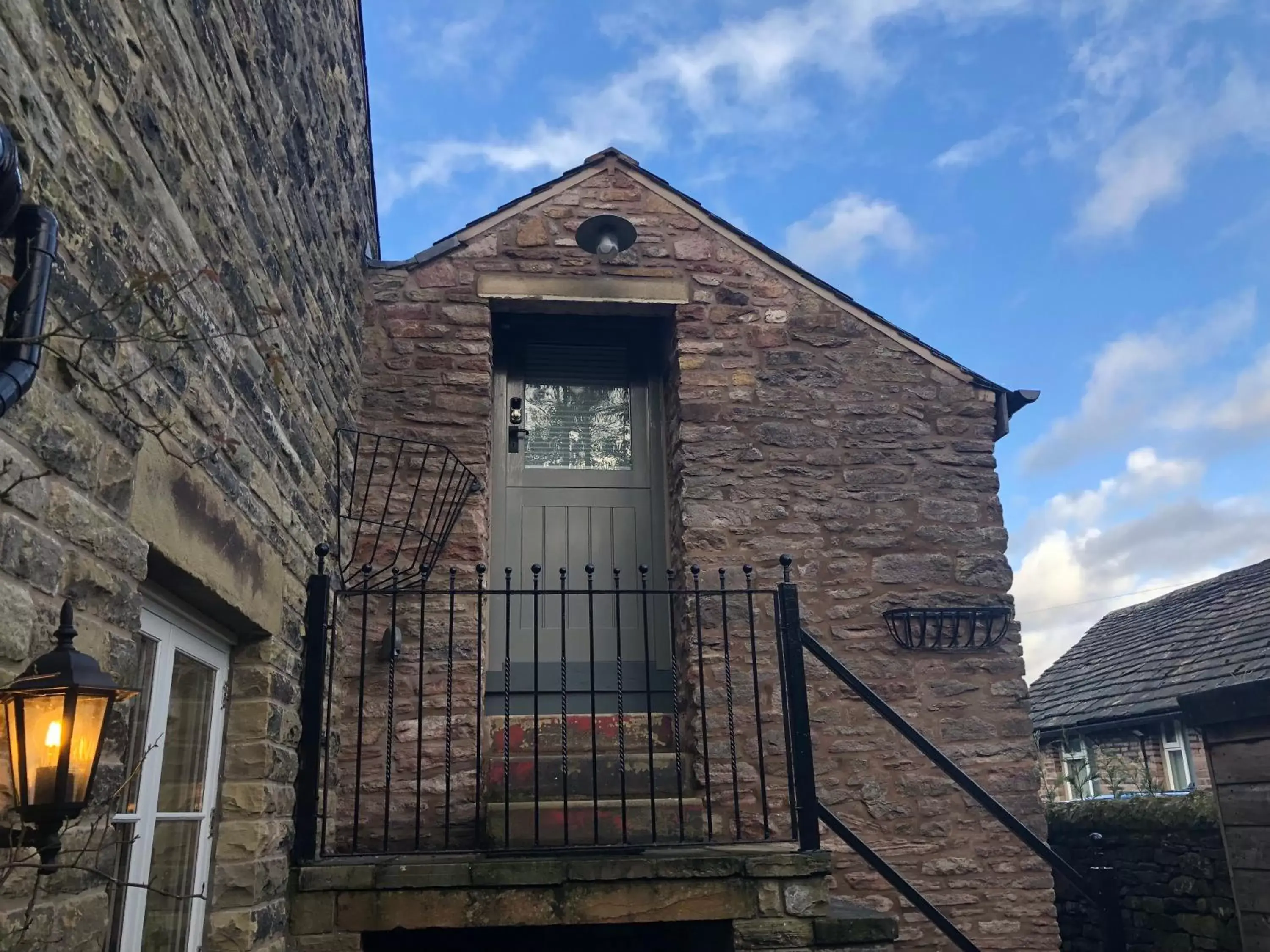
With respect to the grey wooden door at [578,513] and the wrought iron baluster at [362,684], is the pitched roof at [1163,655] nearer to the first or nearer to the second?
the grey wooden door at [578,513]

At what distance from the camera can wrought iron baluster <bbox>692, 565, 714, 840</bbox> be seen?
3698mm

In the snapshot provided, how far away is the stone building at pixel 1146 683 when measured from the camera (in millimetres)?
8938

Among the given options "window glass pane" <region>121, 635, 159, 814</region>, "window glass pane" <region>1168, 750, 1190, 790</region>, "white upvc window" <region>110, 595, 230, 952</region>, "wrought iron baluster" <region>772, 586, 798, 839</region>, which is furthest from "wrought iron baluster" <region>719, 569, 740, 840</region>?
"window glass pane" <region>1168, 750, 1190, 790</region>

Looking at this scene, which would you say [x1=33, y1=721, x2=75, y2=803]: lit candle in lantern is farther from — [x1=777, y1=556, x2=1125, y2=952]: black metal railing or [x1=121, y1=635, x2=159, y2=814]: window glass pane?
[x1=777, y1=556, x2=1125, y2=952]: black metal railing

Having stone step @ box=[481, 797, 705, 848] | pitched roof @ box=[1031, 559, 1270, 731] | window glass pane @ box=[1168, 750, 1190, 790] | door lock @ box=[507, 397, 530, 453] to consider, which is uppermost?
door lock @ box=[507, 397, 530, 453]

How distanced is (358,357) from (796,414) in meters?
2.27

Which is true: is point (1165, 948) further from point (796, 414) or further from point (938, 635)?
point (796, 414)

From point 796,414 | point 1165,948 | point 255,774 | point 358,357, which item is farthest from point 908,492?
point 1165,948

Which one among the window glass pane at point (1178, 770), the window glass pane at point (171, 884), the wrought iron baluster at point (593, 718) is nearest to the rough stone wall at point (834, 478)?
the wrought iron baluster at point (593, 718)

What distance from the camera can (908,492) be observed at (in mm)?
5156

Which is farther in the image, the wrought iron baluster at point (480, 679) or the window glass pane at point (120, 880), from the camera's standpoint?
the wrought iron baluster at point (480, 679)

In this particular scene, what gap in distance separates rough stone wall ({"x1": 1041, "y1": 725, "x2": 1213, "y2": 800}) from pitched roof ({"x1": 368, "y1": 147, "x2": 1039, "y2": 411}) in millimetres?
7614

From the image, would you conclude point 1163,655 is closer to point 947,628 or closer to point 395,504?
point 947,628

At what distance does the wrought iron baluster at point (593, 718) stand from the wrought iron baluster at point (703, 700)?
1.28 ft
